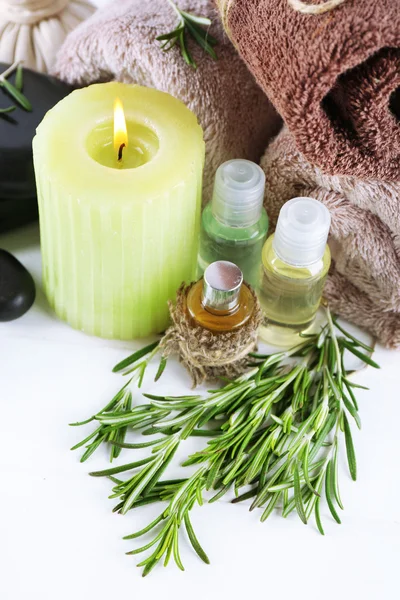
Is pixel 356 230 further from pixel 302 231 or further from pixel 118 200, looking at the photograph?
pixel 118 200

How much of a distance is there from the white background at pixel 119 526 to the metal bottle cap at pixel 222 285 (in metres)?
0.09

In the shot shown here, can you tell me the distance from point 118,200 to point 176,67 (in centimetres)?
13

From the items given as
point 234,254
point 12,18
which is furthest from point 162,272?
point 12,18

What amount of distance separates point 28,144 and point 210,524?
307 millimetres

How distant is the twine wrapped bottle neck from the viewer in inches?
24.8

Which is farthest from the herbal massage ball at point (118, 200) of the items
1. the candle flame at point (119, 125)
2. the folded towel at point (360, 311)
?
the folded towel at point (360, 311)

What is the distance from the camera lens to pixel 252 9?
0.44 m

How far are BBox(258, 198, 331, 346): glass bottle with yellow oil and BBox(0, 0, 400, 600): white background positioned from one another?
0.25 ft

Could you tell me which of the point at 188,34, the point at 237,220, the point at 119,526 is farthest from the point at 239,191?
the point at 119,526

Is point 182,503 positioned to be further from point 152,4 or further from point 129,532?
point 152,4

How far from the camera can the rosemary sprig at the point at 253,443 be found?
0.48 meters

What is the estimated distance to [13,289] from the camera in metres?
0.57

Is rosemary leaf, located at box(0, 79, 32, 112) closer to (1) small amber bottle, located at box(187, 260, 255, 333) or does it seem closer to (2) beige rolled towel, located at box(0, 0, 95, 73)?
(2) beige rolled towel, located at box(0, 0, 95, 73)

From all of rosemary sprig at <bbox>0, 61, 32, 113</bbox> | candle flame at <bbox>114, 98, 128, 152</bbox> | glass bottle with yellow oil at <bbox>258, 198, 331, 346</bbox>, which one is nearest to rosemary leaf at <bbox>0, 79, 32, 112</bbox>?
rosemary sprig at <bbox>0, 61, 32, 113</bbox>
